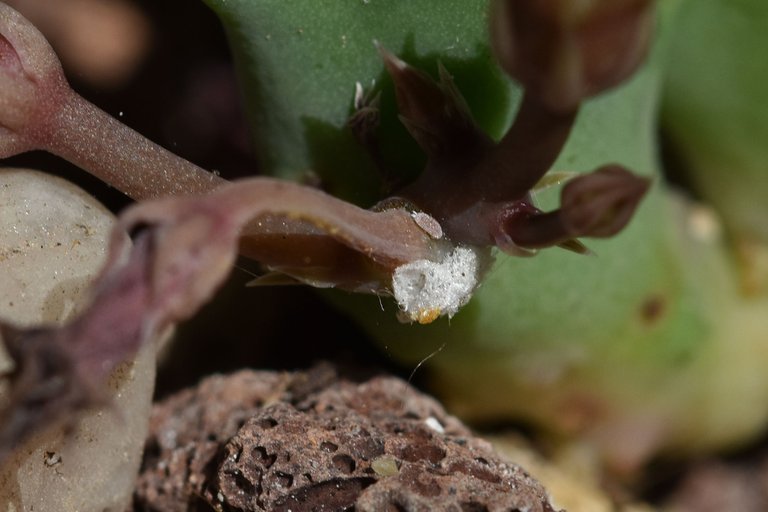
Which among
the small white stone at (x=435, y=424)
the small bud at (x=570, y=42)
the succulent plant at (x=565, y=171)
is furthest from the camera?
the small white stone at (x=435, y=424)

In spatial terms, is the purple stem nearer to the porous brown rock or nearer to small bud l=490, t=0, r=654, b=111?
the porous brown rock

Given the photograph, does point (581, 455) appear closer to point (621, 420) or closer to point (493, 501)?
point (621, 420)

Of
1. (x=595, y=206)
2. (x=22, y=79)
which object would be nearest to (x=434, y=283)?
(x=595, y=206)

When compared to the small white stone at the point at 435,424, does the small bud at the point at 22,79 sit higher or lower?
higher

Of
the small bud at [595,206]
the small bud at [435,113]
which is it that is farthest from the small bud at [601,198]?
the small bud at [435,113]

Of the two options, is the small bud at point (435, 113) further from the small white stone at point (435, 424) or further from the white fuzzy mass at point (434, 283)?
the small white stone at point (435, 424)

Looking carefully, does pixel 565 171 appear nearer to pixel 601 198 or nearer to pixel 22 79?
pixel 601 198
